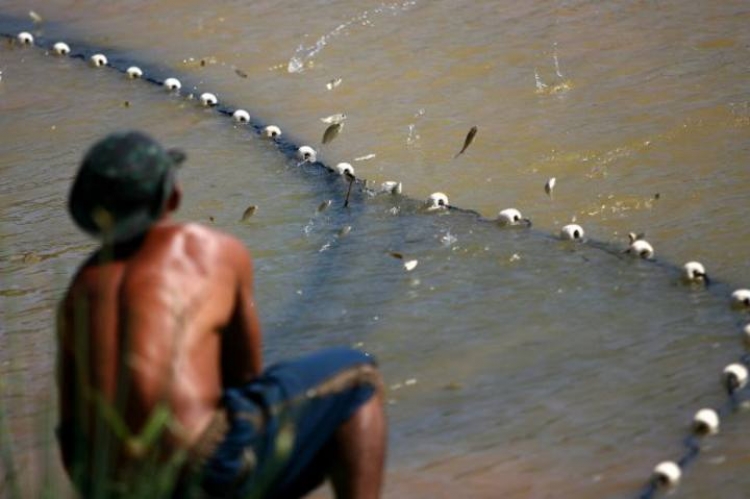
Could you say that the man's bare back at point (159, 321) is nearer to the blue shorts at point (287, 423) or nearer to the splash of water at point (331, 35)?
the blue shorts at point (287, 423)

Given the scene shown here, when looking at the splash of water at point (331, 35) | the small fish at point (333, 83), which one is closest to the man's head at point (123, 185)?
the small fish at point (333, 83)

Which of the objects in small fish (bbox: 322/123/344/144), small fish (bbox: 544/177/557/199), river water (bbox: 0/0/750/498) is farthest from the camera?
small fish (bbox: 322/123/344/144)

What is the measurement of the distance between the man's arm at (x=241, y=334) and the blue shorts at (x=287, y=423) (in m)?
0.13

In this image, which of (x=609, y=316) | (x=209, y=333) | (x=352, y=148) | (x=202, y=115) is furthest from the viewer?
(x=202, y=115)

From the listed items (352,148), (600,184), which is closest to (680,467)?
(600,184)

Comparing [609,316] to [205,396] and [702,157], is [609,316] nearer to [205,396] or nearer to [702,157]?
[702,157]

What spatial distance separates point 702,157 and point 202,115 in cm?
370

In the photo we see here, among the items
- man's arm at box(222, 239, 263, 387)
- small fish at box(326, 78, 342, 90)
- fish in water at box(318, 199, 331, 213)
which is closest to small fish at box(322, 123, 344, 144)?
fish in water at box(318, 199, 331, 213)

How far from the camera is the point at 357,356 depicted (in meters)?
3.97

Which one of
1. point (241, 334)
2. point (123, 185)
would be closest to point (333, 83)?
point (241, 334)

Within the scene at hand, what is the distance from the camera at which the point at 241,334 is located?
13.0 feet

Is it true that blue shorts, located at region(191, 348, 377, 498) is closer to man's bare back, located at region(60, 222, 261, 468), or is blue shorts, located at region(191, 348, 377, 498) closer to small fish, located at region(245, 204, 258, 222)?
man's bare back, located at region(60, 222, 261, 468)

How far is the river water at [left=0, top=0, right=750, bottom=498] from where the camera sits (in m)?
5.52

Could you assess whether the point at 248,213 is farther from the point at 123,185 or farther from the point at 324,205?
the point at 123,185
